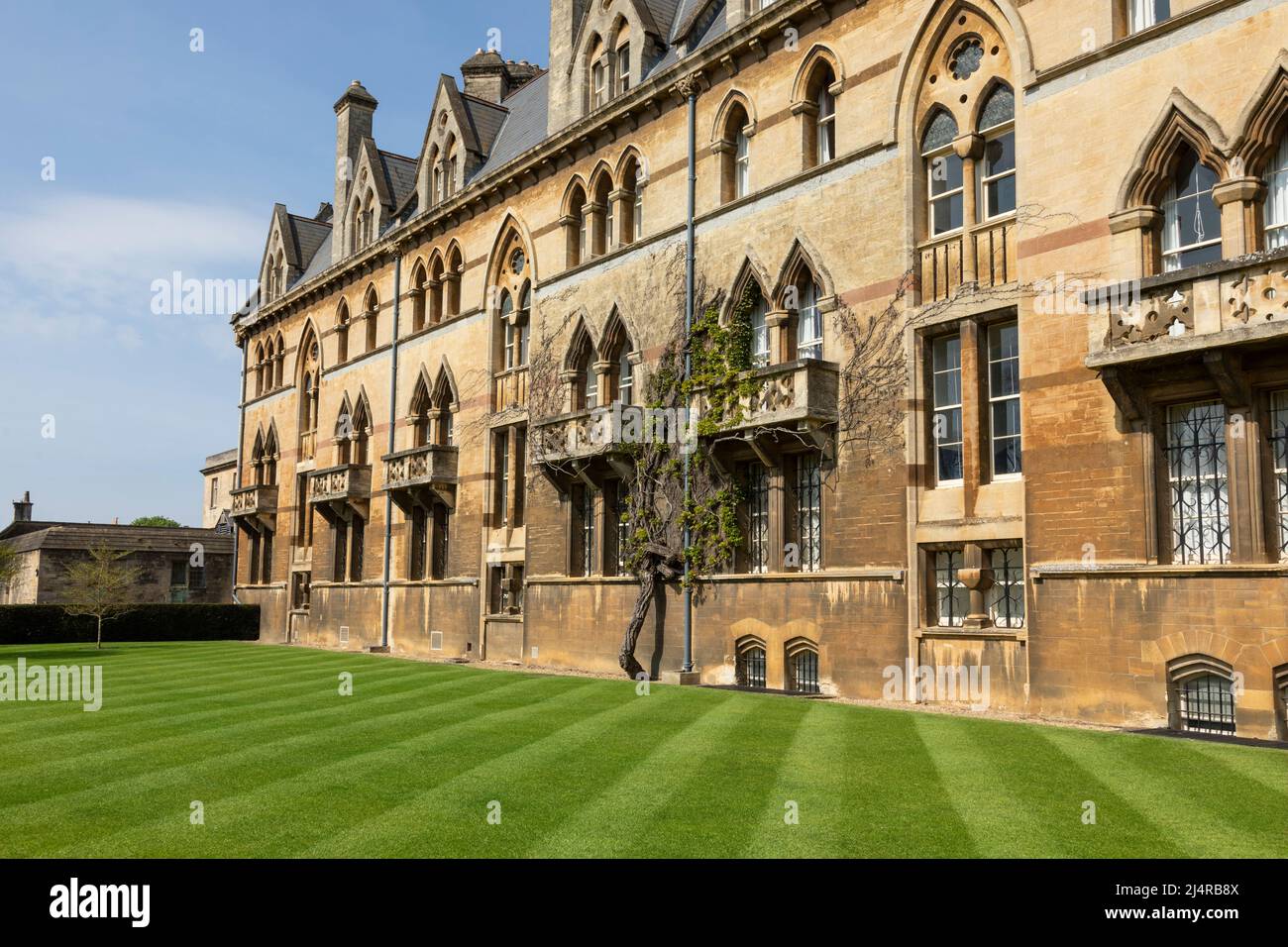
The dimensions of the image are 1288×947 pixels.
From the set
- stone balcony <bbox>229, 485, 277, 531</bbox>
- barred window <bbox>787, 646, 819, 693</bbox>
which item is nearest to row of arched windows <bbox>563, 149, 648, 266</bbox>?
barred window <bbox>787, 646, 819, 693</bbox>

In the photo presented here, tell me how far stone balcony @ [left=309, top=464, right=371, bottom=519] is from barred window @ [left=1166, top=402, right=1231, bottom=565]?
26.7 meters

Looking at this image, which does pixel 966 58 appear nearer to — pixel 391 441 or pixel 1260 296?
pixel 1260 296

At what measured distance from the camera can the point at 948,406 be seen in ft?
58.6

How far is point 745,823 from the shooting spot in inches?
313

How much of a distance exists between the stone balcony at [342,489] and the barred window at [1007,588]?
78.2 feet

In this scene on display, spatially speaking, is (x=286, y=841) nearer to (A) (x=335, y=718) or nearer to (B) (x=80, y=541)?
(A) (x=335, y=718)

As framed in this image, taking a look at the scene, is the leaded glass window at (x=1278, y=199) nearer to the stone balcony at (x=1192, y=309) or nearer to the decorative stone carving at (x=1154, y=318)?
the stone balcony at (x=1192, y=309)

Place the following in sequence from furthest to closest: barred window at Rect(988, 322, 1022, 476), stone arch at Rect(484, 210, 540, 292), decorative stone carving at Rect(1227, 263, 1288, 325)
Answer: stone arch at Rect(484, 210, 540, 292) < barred window at Rect(988, 322, 1022, 476) < decorative stone carving at Rect(1227, 263, 1288, 325)

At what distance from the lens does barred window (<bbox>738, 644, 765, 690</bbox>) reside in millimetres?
20531

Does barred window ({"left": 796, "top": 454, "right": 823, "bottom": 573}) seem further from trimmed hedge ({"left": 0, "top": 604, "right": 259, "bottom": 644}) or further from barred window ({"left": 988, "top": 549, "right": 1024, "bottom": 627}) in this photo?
trimmed hedge ({"left": 0, "top": 604, "right": 259, "bottom": 644})

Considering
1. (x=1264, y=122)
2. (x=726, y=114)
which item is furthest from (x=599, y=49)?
(x=1264, y=122)

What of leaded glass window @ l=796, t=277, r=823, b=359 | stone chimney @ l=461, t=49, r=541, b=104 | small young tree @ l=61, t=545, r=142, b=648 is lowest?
small young tree @ l=61, t=545, r=142, b=648

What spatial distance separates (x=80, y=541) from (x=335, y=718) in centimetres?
3729

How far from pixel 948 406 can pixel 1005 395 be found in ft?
3.46
